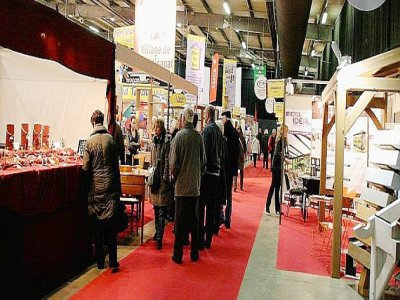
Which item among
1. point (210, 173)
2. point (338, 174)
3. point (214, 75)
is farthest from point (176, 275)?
point (214, 75)

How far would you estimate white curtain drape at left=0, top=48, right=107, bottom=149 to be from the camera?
18.5 feet

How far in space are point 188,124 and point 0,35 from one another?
89.7 inches

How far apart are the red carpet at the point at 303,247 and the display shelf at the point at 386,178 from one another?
55.7 inches

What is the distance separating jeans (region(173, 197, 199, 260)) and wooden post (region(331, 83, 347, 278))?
155 cm

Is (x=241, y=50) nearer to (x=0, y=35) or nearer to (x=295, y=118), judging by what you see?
(x=295, y=118)

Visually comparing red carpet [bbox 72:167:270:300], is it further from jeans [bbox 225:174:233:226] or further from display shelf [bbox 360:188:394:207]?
display shelf [bbox 360:188:394:207]

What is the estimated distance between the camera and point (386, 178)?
12.9 feet

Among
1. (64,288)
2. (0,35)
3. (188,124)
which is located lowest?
(64,288)

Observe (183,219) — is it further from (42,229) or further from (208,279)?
(42,229)

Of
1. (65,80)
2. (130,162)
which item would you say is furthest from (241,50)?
(65,80)

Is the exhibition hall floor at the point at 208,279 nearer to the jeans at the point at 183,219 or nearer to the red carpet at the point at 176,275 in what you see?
the red carpet at the point at 176,275

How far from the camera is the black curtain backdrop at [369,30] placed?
591 cm

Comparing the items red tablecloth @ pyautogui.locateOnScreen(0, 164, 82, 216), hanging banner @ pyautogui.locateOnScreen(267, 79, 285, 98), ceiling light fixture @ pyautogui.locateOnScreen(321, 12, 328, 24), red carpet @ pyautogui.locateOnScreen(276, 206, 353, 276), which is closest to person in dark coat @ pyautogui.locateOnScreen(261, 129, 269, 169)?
hanging banner @ pyautogui.locateOnScreen(267, 79, 285, 98)

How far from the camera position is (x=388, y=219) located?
3.38 m
